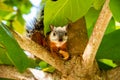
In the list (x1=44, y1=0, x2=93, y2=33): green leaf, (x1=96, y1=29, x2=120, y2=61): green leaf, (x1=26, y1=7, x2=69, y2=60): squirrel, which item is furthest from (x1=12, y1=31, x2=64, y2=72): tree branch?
(x1=26, y1=7, x2=69, y2=60): squirrel

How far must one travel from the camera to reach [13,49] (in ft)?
3.15

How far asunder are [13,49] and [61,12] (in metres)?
0.24

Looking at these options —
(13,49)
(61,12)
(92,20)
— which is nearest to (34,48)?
(13,49)

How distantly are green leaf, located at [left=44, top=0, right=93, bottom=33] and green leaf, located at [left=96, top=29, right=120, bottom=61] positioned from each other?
0.63 ft

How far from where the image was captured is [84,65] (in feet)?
3.37

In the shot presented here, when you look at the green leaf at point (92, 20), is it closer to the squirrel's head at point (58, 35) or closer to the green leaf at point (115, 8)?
the green leaf at point (115, 8)

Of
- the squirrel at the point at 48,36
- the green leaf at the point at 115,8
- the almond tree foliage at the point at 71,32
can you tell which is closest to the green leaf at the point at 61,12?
the almond tree foliage at the point at 71,32

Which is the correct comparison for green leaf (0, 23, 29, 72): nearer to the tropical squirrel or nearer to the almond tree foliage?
the almond tree foliage

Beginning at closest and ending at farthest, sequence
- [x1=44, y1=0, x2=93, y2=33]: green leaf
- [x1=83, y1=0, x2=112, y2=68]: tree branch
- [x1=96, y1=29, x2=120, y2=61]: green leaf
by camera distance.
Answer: [x1=83, y1=0, x2=112, y2=68]: tree branch < [x1=44, y1=0, x2=93, y2=33]: green leaf < [x1=96, y1=29, x2=120, y2=61]: green leaf

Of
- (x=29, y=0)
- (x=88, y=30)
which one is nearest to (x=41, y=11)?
(x=88, y=30)

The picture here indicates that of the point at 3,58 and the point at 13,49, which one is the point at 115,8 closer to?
the point at 13,49

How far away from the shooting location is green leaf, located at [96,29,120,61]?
119 cm

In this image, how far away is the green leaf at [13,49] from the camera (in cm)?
94

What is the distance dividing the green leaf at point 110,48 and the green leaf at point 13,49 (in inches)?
12.6
